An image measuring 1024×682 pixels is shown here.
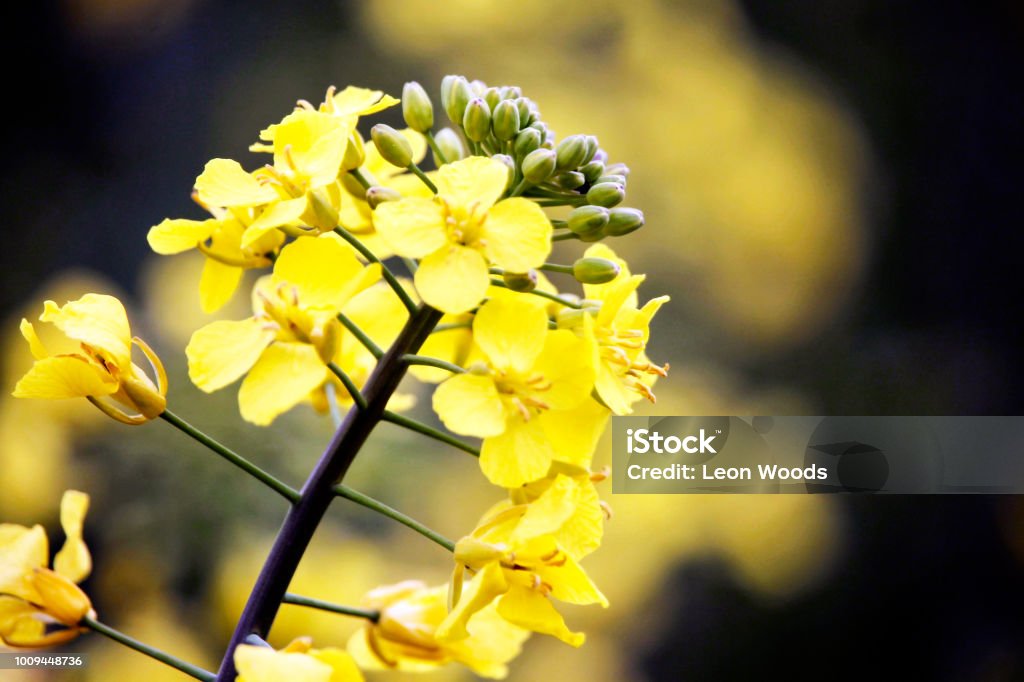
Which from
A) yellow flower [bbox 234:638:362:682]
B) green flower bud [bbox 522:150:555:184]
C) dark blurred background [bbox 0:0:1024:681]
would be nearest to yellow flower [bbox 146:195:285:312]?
green flower bud [bbox 522:150:555:184]

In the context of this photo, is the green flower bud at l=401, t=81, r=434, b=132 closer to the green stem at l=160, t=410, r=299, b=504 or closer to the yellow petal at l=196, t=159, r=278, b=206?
the yellow petal at l=196, t=159, r=278, b=206

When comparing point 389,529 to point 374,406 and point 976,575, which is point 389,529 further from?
point 976,575

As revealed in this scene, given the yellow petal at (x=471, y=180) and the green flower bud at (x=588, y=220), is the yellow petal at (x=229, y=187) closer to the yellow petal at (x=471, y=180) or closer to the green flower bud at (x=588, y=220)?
the yellow petal at (x=471, y=180)

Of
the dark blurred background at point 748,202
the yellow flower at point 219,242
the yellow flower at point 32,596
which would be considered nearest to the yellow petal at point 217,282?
the yellow flower at point 219,242

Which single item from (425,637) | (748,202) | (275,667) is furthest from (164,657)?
(748,202)

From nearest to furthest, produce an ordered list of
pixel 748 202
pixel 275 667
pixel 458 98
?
pixel 275 667, pixel 458 98, pixel 748 202

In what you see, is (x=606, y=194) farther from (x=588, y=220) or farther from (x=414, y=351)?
(x=414, y=351)

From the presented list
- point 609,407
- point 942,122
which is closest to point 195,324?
point 609,407
